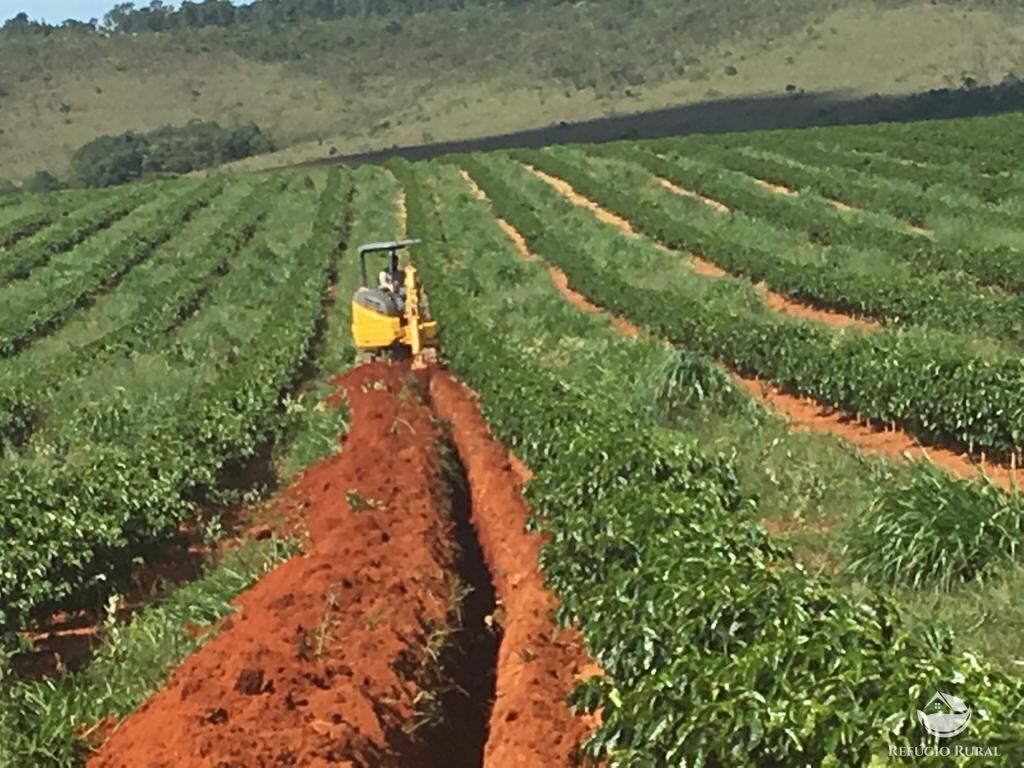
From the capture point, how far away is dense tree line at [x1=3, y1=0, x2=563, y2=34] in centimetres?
17962

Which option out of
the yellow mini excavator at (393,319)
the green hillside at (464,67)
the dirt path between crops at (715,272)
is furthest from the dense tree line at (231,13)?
the yellow mini excavator at (393,319)

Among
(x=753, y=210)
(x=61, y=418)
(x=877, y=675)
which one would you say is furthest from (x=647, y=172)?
(x=877, y=675)

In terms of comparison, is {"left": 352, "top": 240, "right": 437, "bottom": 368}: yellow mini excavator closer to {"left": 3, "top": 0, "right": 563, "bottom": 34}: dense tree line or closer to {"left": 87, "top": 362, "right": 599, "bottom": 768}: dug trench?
{"left": 87, "top": 362, "right": 599, "bottom": 768}: dug trench

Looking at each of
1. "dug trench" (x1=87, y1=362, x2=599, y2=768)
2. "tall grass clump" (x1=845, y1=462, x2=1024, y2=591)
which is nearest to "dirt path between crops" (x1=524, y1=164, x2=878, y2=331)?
"dug trench" (x1=87, y1=362, x2=599, y2=768)

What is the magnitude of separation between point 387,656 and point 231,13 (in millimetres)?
187291

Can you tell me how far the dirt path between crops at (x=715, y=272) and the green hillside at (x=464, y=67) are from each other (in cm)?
5394

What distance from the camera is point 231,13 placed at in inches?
7298

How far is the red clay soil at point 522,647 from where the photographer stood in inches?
328

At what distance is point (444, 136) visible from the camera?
340ft

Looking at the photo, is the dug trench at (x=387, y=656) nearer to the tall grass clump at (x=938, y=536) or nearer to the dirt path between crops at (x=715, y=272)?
the tall grass clump at (x=938, y=536)

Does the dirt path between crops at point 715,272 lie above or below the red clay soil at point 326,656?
below

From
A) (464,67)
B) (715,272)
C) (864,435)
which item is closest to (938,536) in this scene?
(864,435)

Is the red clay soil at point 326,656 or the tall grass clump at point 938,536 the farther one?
the tall grass clump at point 938,536

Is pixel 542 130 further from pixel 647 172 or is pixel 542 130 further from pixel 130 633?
pixel 130 633
